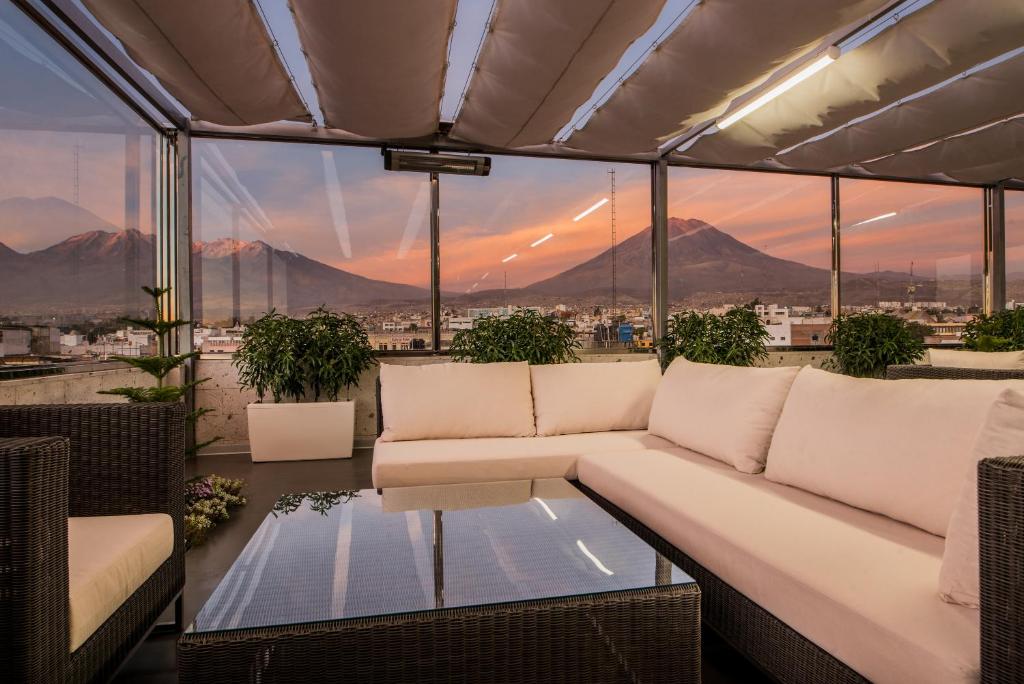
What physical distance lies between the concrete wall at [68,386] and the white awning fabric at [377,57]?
2.21 metres

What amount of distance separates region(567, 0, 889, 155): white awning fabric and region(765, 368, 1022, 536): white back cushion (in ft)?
6.20

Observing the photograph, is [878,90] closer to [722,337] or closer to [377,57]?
[722,337]

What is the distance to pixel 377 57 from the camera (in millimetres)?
3107

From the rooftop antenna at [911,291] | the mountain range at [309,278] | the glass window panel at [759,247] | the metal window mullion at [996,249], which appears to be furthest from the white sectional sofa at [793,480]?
the metal window mullion at [996,249]

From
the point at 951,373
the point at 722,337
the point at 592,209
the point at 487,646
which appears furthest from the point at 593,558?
the point at 592,209

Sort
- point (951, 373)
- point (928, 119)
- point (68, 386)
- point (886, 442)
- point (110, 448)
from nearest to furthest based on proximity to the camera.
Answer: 1. point (886, 442)
2. point (110, 448)
3. point (951, 373)
4. point (68, 386)
5. point (928, 119)

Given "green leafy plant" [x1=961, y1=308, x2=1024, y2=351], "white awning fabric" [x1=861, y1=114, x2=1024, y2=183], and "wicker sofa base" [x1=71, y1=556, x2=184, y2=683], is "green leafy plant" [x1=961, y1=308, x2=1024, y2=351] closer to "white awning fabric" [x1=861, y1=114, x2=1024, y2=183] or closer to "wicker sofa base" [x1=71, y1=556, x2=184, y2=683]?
"white awning fabric" [x1=861, y1=114, x2=1024, y2=183]

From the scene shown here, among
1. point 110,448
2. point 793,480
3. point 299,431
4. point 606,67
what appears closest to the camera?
point 110,448

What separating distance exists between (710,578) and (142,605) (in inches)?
62.2

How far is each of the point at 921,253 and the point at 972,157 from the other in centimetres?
185

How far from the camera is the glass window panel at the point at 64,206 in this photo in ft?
9.03

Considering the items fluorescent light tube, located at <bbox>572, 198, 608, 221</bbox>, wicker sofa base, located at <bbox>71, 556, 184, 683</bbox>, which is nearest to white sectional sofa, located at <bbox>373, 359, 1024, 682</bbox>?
wicker sofa base, located at <bbox>71, 556, 184, 683</bbox>

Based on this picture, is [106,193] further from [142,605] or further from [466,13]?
[142,605]

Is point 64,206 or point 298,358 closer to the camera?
point 64,206
